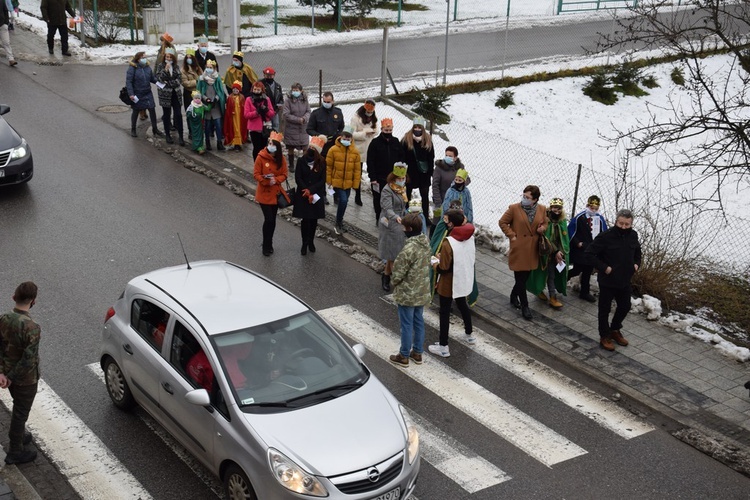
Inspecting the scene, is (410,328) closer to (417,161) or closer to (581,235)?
(581,235)

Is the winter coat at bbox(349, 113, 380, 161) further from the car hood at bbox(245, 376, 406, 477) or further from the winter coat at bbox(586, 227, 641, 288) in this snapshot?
the car hood at bbox(245, 376, 406, 477)

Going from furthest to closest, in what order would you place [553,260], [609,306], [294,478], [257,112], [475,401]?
1. [257,112]
2. [553,260]
3. [609,306]
4. [475,401]
5. [294,478]

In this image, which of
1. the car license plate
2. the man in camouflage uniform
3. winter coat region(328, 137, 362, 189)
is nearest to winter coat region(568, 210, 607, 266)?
winter coat region(328, 137, 362, 189)

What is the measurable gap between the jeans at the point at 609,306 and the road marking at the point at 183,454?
5.39 metres

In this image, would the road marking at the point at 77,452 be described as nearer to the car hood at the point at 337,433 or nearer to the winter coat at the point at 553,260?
the car hood at the point at 337,433

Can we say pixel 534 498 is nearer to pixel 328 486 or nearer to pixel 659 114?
pixel 328 486

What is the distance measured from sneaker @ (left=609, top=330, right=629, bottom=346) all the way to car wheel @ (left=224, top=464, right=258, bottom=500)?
575 centimetres

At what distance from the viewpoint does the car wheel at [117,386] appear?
854cm

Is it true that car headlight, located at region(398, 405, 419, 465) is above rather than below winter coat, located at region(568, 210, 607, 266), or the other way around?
below

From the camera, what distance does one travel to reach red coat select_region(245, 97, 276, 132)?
16.2 meters

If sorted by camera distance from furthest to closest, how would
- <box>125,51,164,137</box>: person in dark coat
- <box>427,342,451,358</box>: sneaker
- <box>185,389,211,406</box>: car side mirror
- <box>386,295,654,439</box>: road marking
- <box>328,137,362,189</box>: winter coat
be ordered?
1. <box>125,51,164,137</box>: person in dark coat
2. <box>328,137,362,189</box>: winter coat
3. <box>427,342,451,358</box>: sneaker
4. <box>386,295,654,439</box>: road marking
5. <box>185,389,211,406</box>: car side mirror

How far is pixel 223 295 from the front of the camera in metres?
8.22

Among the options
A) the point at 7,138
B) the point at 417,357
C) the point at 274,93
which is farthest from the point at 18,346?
the point at 274,93

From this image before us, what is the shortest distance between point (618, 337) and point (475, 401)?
2544mm
